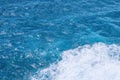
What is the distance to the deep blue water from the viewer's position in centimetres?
1182

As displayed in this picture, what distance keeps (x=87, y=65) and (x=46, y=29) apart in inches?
141

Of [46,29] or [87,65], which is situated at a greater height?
[46,29]

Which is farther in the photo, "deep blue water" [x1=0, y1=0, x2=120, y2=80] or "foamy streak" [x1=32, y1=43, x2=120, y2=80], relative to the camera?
"deep blue water" [x1=0, y1=0, x2=120, y2=80]

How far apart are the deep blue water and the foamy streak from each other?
44 centimetres

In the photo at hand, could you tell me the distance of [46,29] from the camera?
13891 millimetres

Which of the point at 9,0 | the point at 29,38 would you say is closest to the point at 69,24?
the point at 29,38

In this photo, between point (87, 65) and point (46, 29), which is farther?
point (46, 29)

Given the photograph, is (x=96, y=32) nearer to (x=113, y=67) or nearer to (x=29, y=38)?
(x=113, y=67)

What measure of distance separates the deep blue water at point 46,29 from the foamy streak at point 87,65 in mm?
444

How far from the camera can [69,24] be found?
14.2 meters

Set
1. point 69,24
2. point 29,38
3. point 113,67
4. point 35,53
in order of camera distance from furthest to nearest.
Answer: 1. point 69,24
2. point 29,38
3. point 35,53
4. point 113,67

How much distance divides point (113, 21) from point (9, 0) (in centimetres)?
697

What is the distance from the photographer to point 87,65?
11.6 meters

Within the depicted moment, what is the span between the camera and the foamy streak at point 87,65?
11.0 m
